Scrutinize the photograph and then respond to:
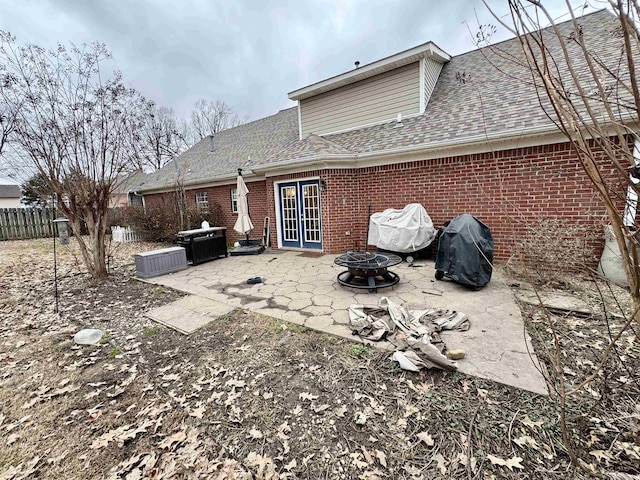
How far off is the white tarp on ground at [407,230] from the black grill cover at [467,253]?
1.49 m

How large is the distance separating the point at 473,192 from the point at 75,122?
27.4ft

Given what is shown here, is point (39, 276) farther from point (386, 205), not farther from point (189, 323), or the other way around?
point (386, 205)

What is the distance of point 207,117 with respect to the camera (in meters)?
27.3

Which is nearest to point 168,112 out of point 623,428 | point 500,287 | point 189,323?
point 189,323

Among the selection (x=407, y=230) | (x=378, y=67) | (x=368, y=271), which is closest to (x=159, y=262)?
(x=368, y=271)

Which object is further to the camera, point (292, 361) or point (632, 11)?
point (292, 361)

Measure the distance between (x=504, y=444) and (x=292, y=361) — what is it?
74.2 inches

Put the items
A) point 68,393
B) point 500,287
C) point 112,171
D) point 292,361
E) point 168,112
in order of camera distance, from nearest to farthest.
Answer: point 68,393 < point 292,361 < point 500,287 < point 112,171 < point 168,112

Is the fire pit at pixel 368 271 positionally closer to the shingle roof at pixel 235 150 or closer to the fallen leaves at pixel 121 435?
the fallen leaves at pixel 121 435

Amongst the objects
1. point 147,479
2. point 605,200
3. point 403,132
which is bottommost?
point 147,479

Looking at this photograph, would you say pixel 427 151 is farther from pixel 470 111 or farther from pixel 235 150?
pixel 235 150

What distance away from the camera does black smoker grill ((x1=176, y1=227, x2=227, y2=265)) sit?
7473mm

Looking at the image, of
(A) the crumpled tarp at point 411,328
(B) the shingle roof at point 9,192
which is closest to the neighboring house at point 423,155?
(A) the crumpled tarp at point 411,328

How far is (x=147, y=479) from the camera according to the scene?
6.15 feet
